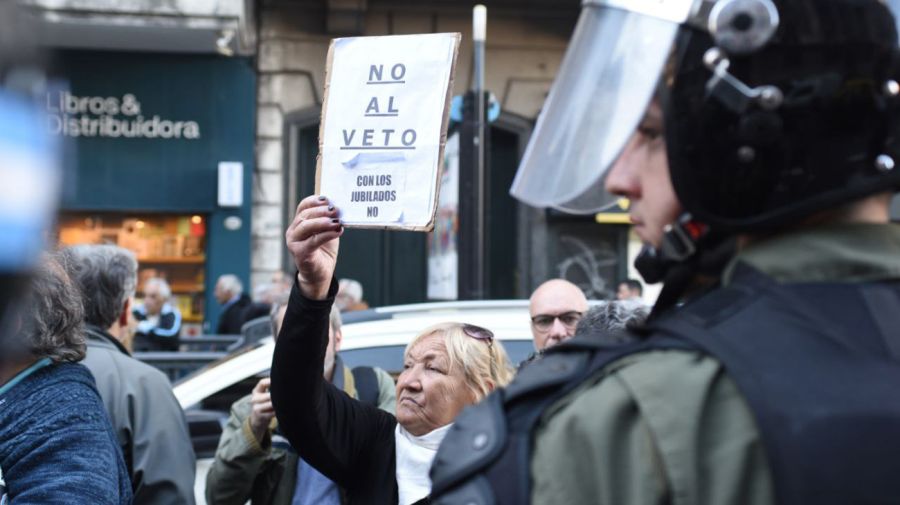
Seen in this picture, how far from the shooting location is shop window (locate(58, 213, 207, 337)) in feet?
44.9

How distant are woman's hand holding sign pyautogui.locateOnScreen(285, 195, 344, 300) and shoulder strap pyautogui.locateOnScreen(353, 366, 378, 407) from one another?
5.09 feet

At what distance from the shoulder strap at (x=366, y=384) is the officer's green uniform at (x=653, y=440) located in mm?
2878

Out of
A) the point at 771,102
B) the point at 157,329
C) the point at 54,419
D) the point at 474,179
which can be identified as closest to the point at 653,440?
the point at 771,102

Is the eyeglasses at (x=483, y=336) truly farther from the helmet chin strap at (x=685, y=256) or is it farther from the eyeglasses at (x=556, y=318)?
the helmet chin strap at (x=685, y=256)

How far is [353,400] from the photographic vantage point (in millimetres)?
3156

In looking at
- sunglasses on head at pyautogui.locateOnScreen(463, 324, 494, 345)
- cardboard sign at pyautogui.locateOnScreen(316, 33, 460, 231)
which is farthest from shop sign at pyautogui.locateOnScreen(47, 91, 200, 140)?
cardboard sign at pyautogui.locateOnScreen(316, 33, 460, 231)

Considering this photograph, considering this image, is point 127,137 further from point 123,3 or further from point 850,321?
point 850,321

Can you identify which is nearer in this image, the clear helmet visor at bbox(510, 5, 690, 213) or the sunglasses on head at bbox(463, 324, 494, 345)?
the clear helmet visor at bbox(510, 5, 690, 213)

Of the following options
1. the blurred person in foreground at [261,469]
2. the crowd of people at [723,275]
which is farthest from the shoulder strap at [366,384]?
the crowd of people at [723,275]

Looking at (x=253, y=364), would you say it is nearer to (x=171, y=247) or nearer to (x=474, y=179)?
(x=474, y=179)

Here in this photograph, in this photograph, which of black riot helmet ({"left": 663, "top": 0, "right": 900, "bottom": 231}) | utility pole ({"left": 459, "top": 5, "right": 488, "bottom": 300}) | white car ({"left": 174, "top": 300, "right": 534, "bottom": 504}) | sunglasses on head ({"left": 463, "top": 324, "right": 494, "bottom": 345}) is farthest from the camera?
utility pole ({"left": 459, "top": 5, "right": 488, "bottom": 300})

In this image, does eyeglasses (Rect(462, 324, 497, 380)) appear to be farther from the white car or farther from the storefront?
the storefront

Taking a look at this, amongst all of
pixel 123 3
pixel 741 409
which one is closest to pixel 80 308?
pixel 741 409

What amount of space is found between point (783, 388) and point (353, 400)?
2.08 metres
